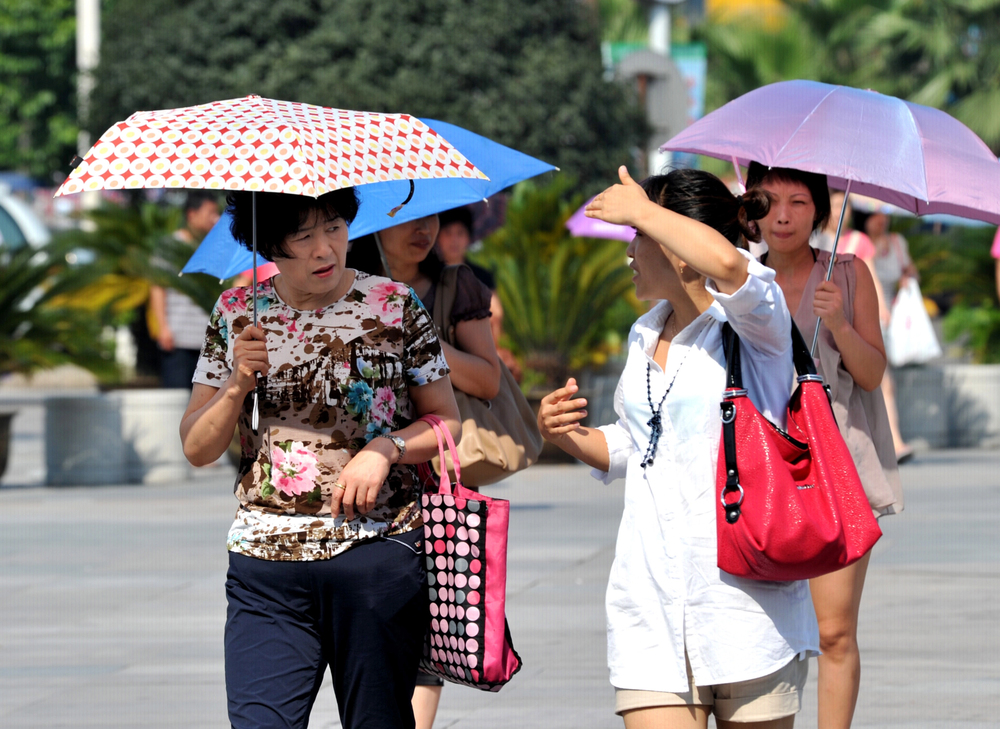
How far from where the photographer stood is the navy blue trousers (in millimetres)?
3170

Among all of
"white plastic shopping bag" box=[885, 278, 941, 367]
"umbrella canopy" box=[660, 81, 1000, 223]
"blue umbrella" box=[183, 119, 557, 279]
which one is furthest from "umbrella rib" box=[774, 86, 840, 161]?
"white plastic shopping bag" box=[885, 278, 941, 367]

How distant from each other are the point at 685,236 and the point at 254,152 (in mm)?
878

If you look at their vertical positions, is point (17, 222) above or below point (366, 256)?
below

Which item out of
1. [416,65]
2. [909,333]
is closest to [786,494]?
[909,333]

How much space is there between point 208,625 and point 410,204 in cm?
287

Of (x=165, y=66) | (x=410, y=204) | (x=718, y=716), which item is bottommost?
(x=718, y=716)

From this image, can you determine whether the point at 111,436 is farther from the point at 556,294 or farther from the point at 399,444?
the point at 399,444

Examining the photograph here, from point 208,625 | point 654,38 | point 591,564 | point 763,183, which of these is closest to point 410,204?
point 763,183

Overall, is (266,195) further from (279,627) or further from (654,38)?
(654,38)

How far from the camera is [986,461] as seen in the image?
11930 mm

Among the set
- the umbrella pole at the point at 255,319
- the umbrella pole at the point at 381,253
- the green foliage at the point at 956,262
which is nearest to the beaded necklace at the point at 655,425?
the umbrella pole at the point at 255,319

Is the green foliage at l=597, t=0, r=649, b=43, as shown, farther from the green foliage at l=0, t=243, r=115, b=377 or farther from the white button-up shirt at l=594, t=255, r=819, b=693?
the white button-up shirt at l=594, t=255, r=819, b=693

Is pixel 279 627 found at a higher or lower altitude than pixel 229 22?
lower

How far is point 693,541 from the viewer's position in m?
3.08
